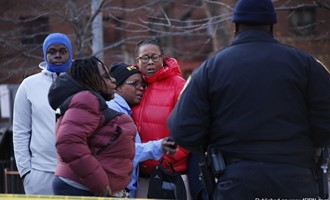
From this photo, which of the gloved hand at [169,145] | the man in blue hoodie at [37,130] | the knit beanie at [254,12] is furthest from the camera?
the man in blue hoodie at [37,130]

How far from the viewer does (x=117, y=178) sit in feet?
16.5

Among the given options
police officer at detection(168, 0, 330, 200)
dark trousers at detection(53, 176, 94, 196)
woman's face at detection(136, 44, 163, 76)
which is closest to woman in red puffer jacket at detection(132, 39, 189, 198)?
woman's face at detection(136, 44, 163, 76)

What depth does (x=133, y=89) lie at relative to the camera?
20.4 ft

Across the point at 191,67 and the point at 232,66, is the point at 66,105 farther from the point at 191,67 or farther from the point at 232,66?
the point at 191,67

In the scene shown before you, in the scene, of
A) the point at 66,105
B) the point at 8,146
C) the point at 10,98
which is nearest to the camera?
the point at 66,105

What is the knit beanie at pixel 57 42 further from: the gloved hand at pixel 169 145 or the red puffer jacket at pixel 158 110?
the gloved hand at pixel 169 145

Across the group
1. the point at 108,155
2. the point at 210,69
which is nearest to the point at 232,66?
the point at 210,69

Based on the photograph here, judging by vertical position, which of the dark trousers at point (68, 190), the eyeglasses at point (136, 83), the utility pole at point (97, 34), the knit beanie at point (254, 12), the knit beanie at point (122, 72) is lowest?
the dark trousers at point (68, 190)

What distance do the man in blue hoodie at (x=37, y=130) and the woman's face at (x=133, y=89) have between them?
52cm

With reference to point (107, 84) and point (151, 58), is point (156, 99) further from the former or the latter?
point (107, 84)

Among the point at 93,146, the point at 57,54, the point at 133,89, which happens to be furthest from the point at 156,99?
the point at 93,146

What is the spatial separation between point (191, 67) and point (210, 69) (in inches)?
1106

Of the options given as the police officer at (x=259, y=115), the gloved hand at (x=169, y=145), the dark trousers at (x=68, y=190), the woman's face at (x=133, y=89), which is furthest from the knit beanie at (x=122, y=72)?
the police officer at (x=259, y=115)

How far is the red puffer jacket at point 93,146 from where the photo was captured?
4.77 meters
